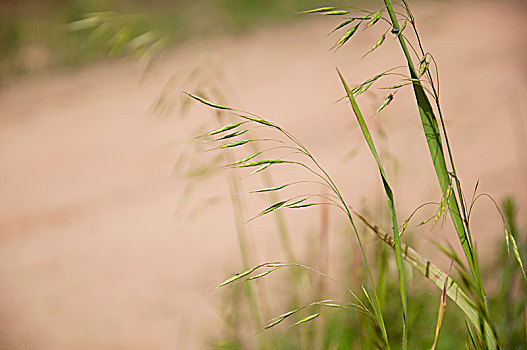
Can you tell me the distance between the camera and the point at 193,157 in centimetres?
263

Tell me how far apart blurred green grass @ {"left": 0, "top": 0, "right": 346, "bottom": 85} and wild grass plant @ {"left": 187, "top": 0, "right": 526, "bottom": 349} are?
138 inches

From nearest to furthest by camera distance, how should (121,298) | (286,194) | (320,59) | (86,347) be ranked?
(86,347)
(121,298)
(286,194)
(320,59)

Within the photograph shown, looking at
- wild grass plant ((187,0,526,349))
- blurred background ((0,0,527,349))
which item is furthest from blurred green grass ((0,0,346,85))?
wild grass plant ((187,0,526,349))

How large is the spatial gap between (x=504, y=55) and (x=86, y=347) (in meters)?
3.34

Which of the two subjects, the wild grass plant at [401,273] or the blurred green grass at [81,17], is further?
the blurred green grass at [81,17]

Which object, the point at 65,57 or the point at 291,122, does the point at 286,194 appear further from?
the point at 65,57

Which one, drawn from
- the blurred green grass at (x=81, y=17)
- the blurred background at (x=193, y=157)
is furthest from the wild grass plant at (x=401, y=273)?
the blurred green grass at (x=81, y=17)

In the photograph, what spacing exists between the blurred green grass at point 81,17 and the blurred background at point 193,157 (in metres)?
0.02

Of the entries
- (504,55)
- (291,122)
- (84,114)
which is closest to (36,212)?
(84,114)

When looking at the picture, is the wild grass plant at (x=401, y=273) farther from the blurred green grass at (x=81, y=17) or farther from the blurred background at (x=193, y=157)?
the blurred green grass at (x=81, y=17)

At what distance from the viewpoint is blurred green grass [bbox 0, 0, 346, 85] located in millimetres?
4785

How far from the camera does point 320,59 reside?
459cm

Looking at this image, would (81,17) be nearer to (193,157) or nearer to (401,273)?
(193,157)

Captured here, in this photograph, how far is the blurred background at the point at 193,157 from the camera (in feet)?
7.13
